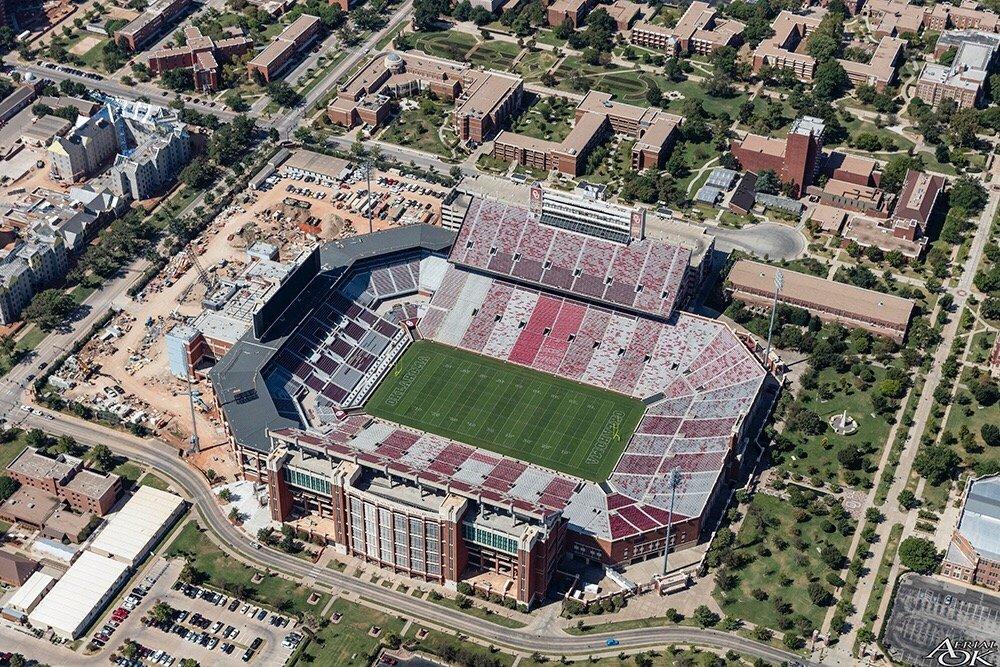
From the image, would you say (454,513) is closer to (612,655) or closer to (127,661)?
(612,655)

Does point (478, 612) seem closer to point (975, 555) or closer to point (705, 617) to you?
point (705, 617)

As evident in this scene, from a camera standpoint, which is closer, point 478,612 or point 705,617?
point 705,617

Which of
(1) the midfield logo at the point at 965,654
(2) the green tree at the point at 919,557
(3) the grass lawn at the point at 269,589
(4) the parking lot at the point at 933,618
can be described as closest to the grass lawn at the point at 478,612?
(3) the grass lawn at the point at 269,589

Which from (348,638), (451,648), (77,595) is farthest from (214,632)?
(451,648)

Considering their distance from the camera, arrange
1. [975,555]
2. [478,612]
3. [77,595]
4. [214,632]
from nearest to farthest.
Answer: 1. [214,632]
2. [478,612]
3. [77,595]
4. [975,555]

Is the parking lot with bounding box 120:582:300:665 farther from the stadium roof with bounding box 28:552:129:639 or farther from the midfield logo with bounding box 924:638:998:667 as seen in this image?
the midfield logo with bounding box 924:638:998:667

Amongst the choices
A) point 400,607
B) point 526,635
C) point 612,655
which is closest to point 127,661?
point 400,607
